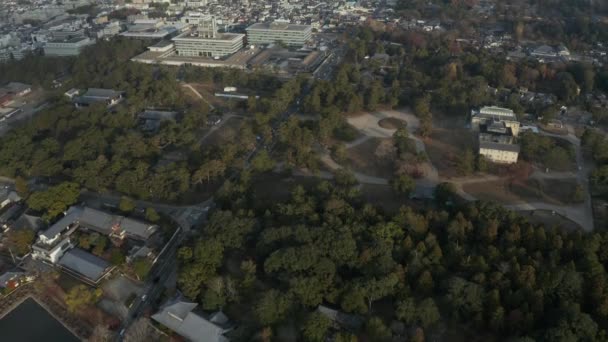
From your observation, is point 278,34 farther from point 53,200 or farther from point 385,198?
point 53,200

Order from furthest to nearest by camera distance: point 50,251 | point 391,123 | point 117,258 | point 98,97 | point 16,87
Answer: point 16,87
point 98,97
point 391,123
point 50,251
point 117,258

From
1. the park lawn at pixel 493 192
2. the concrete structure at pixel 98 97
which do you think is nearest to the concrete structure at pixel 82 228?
the concrete structure at pixel 98 97

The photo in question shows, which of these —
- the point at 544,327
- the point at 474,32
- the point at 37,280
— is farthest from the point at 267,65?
the point at 544,327

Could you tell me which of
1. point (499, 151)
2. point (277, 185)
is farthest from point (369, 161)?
point (499, 151)

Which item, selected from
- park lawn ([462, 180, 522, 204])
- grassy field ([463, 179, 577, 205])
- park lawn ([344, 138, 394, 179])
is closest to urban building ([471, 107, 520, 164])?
grassy field ([463, 179, 577, 205])

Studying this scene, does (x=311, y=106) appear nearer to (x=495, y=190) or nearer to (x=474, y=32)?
(x=495, y=190)

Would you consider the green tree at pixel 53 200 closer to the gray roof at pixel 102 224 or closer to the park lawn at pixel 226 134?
the gray roof at pixel 102 224

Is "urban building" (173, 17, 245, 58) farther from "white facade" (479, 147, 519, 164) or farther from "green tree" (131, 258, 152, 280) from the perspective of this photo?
"green tree" (131, 258, 152, 280)
